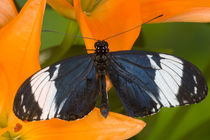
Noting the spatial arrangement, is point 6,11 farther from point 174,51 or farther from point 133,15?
point 174,51

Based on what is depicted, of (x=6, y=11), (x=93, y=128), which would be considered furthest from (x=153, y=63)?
(x=6, y=11)

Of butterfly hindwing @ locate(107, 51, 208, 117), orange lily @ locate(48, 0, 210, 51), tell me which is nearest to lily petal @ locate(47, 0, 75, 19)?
orange lily @ locate(48, 0, 210, 51)

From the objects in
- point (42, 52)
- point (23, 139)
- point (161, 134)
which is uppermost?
point (42, 52)

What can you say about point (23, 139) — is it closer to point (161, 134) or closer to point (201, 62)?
point (161, 134)

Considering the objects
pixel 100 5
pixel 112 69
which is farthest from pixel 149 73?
pixel 100 5

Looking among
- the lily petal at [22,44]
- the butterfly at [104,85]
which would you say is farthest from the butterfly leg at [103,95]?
the lily petal at [22,44]

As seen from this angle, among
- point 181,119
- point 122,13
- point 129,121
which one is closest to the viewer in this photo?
point 129,121
